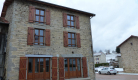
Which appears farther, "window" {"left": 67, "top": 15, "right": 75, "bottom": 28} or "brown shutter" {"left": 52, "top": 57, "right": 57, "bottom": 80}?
"window" {"left": 67, "top": 15, "right": 75, "bottom": 28}

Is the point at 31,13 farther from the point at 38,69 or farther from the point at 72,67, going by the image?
the point at 72,67

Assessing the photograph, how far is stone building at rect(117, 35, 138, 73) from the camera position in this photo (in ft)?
64.5

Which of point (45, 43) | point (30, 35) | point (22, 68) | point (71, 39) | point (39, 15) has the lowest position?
point (22, 68)

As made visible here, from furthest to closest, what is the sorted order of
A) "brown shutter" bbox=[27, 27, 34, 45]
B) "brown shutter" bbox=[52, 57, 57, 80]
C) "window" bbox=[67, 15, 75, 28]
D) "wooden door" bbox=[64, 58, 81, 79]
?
"window" bbox=[67, 15, 75, 28] → "wooden door" bbox=[64, 58, 81, 79] → "brown shutter" bbox=[52, 57, 57, 80] → "brown shutter" bbox=[27, 27, 34, 45]

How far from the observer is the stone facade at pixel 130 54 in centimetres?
1967

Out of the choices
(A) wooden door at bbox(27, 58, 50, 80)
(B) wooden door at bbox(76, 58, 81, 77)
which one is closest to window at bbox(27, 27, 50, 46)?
(A) wooden door at bbox(27, 58, 50, 80)

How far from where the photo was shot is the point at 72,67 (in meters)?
12.4

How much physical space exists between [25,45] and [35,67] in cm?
210

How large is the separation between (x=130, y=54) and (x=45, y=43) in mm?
15603

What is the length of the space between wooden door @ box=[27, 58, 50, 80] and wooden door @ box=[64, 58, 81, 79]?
191 cm

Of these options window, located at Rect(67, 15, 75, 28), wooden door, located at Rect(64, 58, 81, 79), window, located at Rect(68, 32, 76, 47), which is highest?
window, located at Rect(67, 15, 75, 28)

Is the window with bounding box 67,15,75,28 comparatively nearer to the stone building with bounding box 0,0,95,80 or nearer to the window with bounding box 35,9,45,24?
the stone building with bounding box 0,0,95,80

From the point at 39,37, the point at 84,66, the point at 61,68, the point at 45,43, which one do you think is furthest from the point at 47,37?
the point at 84,66

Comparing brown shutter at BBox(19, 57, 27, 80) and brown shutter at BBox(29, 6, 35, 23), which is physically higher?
brown shutter at BBox(29, 6, 35, 23)
